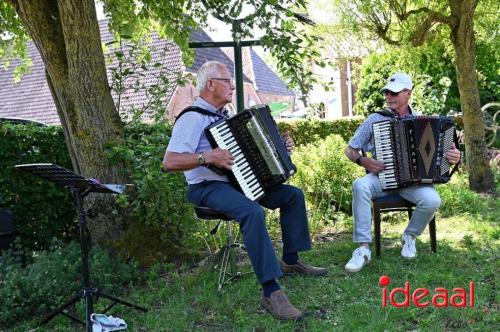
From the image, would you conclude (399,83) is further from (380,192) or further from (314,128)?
(314,128)

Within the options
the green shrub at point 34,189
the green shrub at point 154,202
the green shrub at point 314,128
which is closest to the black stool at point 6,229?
the green shrub at point 34,189

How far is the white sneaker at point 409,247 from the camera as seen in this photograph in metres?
4.62

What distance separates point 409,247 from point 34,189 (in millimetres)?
3422

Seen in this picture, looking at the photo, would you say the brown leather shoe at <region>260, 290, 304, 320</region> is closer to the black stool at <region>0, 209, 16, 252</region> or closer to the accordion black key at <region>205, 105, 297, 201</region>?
the accordion black key at <region>205, 105, 297, 201</region>

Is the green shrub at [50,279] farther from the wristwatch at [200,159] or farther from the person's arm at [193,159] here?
the wristwatch at [200,159]

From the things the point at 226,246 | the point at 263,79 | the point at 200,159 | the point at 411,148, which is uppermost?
the point at 263,79

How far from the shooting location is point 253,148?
3799mm

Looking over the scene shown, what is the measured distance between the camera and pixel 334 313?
360 cm

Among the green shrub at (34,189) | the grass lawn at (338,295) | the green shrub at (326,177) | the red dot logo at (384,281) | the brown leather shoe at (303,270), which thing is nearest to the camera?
the grass lawn at (338,295)

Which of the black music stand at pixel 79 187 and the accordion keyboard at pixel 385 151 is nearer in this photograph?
the black music stand at pixel 79 187

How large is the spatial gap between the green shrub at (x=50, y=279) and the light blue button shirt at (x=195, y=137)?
1.02m

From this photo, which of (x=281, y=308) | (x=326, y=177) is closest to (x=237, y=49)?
(x=326, y=177)

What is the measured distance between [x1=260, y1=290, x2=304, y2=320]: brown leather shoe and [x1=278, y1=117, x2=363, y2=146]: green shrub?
5.80 meters

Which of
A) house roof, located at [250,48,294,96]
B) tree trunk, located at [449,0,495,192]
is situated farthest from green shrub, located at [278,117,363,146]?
house roof, located at [250,48,294,96]
